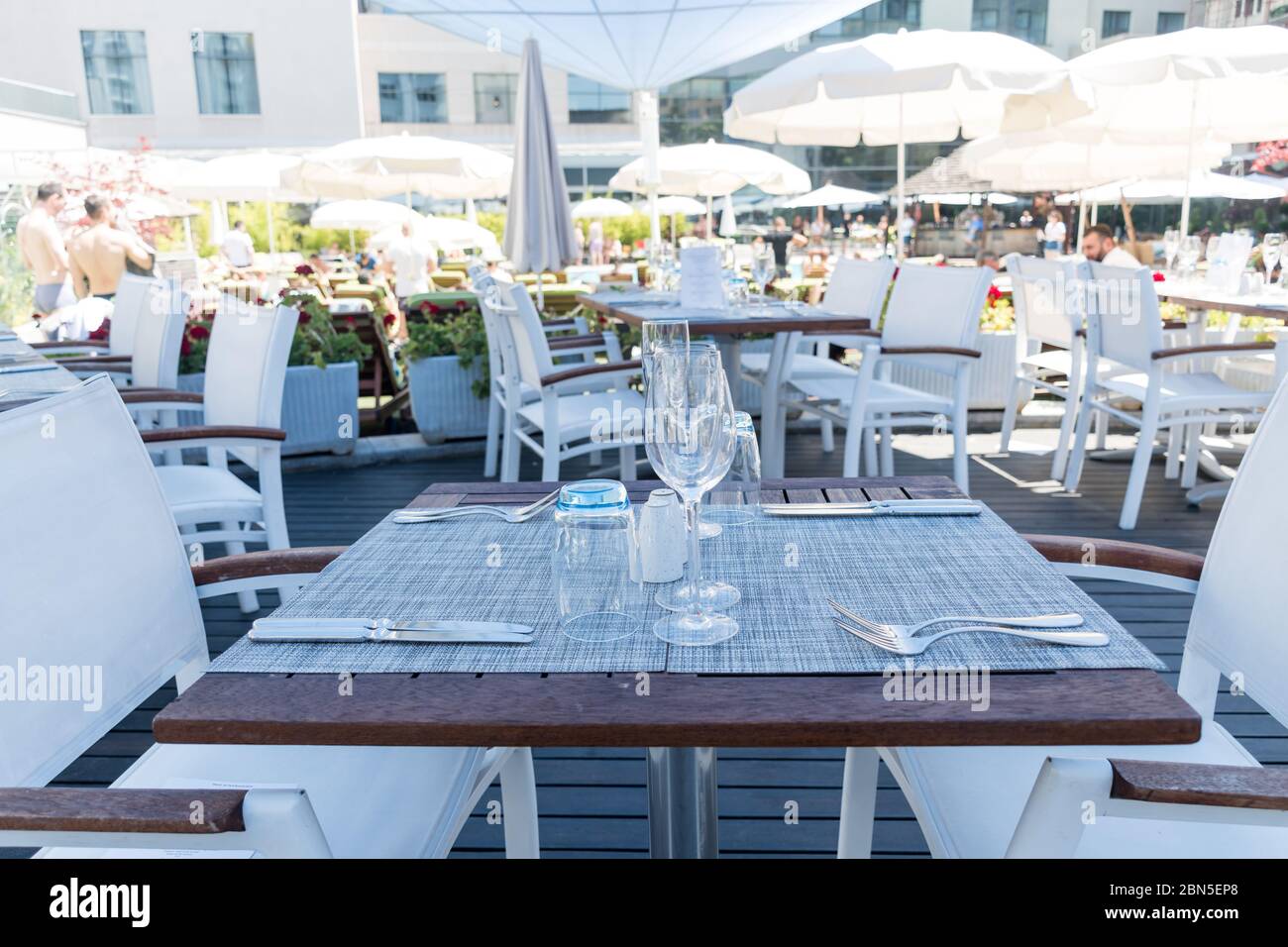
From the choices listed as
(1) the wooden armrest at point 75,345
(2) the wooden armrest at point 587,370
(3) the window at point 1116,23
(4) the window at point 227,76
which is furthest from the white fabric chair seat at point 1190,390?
(3) the window at point 1116,23

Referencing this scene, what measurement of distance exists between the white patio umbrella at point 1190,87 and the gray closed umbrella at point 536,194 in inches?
113

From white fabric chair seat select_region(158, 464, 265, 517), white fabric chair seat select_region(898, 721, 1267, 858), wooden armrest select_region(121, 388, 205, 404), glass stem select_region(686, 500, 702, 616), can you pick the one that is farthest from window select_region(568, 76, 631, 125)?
glass stem select_region(686, 500, 702, 616)

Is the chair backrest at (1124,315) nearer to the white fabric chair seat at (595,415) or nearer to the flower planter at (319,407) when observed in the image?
the white fabric chair seat at (595,415)

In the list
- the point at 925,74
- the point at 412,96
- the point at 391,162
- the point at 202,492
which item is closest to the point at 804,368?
the point at 925,74

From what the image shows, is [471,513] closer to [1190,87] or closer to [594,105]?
[1190,87]

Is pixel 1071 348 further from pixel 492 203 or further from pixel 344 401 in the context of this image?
pixel 492 203

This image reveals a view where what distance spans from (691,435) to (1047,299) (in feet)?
14.1

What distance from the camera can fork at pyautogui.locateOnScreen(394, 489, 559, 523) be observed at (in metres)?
1.53

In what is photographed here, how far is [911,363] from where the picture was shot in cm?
414

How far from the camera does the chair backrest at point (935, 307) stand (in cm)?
404

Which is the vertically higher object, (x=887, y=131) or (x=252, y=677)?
(x=887, y=131)

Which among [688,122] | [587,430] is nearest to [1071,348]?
[587,430]

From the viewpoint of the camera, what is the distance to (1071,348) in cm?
474
